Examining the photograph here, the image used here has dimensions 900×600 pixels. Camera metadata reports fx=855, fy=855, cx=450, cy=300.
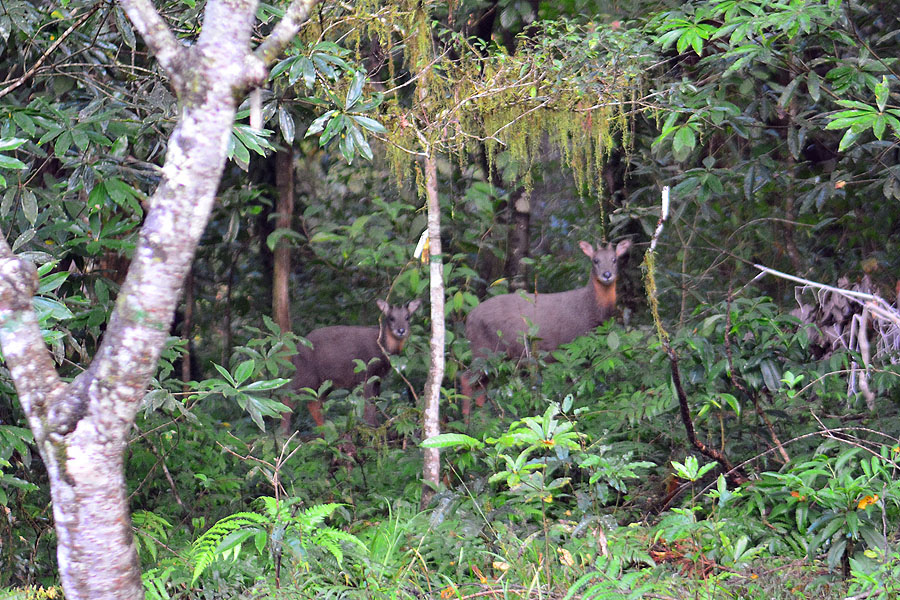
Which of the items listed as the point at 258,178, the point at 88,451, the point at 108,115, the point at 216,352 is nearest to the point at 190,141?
the point at 88,451

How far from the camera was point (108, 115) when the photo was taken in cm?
385

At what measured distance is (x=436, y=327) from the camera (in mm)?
4867

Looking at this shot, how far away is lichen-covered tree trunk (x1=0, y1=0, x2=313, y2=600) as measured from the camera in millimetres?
2514

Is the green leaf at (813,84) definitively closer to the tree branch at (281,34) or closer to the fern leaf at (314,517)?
the tree branch at (281,34)

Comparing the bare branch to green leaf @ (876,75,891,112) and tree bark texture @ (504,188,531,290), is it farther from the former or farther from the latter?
tree bark texture @ (504,188,531,290)

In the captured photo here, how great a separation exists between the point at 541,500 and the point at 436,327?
1.31m

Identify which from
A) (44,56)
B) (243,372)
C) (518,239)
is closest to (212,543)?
(243,372)

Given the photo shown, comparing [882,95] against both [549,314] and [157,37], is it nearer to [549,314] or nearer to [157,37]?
[157,37]

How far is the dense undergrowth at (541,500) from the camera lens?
340 centimetres

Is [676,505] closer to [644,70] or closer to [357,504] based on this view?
[357,504]

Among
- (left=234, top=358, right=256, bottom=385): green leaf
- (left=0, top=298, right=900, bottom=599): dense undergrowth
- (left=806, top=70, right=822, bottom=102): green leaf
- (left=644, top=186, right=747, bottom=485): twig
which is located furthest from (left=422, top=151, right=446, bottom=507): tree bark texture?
(left=806, top=70, right=822, bottom=102): green leaf

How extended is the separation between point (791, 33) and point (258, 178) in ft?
15.1

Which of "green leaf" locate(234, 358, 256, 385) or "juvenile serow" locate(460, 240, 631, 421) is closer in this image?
"green leaf" locate(234, 358, 256, 385)

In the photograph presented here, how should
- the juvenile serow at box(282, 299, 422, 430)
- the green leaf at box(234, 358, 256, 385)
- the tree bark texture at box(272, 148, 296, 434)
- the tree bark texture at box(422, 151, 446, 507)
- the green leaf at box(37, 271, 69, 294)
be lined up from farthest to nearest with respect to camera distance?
the juvenile serow at box(282, 299, 422, 430) → the tree bark texture at box(272, 148, 296, 434) → the tree bark texture at box(422, 151, 446, 507) → the green leaf at box(234, 358, 256, 385) → the green leaf at box(37, 271, 69, 294)
